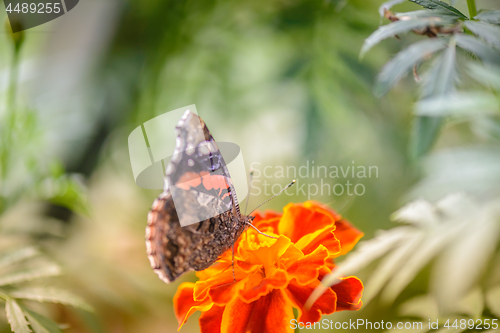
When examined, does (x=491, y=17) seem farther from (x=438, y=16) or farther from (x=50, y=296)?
(x=50, y=296)

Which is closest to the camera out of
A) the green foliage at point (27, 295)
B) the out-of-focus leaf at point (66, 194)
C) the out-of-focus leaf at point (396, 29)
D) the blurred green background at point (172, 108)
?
the out-of-focus leaf at point (396, 29)

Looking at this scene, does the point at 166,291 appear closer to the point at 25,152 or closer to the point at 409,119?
the point at 25,152

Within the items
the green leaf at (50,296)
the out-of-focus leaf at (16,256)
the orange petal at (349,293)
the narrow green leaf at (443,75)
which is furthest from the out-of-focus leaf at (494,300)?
the out-of-focus leaf at (16,256)

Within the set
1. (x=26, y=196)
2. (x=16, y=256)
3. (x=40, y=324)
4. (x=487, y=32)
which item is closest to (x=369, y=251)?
(x=487, y=32)

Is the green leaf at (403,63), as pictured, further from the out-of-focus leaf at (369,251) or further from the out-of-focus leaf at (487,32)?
the out-of-focus leaf at (369,251)

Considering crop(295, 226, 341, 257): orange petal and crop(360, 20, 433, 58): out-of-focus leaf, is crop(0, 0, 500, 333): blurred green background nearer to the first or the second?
crop(295, 226, 341, 257): orange petal

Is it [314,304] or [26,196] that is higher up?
[26,196]

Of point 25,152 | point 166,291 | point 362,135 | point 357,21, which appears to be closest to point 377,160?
point 362,135
